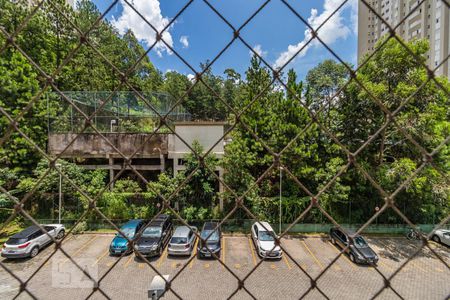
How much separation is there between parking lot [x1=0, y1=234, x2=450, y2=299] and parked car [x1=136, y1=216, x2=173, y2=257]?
0.26 meters

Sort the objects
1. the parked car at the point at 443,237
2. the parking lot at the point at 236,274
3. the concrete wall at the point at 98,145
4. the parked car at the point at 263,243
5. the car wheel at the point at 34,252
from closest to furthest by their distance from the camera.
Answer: the parking lot at the point at 236,274 < the car wheel at the point at 34,252 < the parked car at the point at 263,243 < the parked car at the point at 443,237 < the concrete wall at the point at 98,145

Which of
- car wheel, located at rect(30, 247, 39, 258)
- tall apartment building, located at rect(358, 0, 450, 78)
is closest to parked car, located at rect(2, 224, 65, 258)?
car wheel, located at rect(30, 247, 39, 258)

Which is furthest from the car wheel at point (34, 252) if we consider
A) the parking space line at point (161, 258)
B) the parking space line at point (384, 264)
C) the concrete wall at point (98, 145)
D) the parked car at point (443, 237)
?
the parked car at point (443, 237)

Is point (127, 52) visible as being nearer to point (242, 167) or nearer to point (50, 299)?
point (242, 167)

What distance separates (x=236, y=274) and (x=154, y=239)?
94.9 inches

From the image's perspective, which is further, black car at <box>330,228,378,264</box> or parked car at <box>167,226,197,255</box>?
parked car at <box>167,226,197,255</box>

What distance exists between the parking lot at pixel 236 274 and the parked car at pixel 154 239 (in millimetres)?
264

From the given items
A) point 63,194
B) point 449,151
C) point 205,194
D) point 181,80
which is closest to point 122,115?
point 63,194

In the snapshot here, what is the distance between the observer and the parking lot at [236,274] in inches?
191

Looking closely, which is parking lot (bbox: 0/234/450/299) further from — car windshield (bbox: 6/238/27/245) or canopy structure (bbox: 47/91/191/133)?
canopy structure (bbox: 47/91/191/133)

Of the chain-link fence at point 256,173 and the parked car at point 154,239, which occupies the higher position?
the chain-link fence at point 256,173

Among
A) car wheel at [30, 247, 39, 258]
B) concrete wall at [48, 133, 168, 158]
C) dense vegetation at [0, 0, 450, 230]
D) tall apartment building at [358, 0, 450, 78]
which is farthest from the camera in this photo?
tall apartment building at [358, 0, 450, 78]

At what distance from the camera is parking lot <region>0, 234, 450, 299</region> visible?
4.84 metres

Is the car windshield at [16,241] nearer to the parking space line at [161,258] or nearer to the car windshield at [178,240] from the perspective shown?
the parking space line at [161,258]
